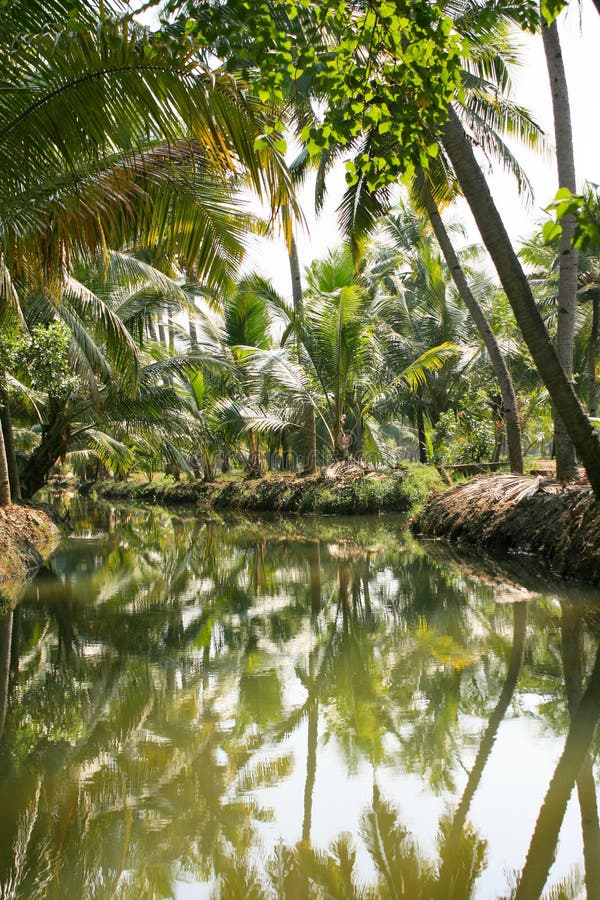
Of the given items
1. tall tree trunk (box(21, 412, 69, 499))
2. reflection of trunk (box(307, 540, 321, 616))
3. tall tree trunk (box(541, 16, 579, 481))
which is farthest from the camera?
tall tree trunk (box(21, 412, 69, 499))

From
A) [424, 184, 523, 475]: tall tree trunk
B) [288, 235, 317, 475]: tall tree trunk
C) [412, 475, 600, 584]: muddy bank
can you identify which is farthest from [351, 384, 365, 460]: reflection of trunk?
[424, 184, 523, 475]: tall tree trunk

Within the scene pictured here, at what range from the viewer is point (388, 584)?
357 inches

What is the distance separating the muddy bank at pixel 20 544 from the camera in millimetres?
10036

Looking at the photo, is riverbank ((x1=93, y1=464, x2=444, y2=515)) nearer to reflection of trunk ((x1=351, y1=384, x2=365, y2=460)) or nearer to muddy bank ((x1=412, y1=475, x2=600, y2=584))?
muddy bank ((x1=412, y1=475, x2=600, y2=584))

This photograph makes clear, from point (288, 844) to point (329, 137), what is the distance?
3.37m

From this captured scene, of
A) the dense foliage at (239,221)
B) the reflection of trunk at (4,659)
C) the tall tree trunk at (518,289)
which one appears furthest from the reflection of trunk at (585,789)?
the reflection of trunk at (4,659)

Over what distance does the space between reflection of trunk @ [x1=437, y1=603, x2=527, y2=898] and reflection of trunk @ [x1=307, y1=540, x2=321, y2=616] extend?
2226mm

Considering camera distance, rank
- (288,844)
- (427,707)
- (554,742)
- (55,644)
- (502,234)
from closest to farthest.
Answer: (288,844)
(554,742)
(427,707)
(55,644)
(502,234)

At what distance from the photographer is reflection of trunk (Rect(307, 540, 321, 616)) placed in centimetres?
806

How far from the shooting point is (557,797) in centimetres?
332

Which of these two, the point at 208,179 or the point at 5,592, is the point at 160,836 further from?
the point at 5,592

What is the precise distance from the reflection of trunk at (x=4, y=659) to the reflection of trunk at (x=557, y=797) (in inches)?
114

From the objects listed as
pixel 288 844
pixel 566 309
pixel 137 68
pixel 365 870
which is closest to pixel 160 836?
pixel 288 844

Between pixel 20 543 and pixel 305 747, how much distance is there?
8.88 meters
